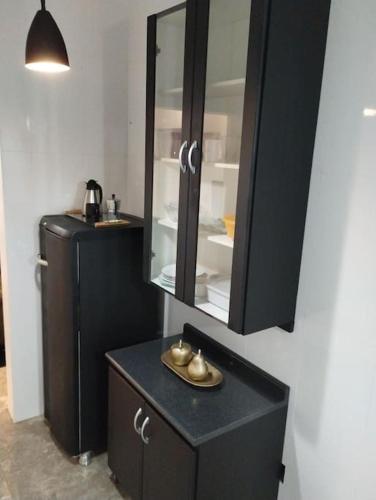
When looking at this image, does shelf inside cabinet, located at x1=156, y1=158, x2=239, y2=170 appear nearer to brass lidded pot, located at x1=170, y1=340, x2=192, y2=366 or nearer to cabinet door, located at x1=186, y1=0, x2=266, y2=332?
cabinet door, located at x1=186, y1=0, x2=266, y2=332

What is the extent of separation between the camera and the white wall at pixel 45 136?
6.72 feet

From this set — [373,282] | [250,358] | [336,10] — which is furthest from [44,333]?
[336,10]

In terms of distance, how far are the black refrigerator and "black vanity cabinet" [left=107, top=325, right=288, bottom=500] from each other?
0.67 ft

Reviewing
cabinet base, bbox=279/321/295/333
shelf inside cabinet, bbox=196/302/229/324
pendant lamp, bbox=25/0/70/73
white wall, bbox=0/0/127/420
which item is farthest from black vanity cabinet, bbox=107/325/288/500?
pendant lamp, bbox=25/0/70/73

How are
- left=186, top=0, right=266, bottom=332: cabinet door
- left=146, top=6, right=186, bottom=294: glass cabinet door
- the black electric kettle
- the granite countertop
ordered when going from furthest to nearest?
the black electric kettle < left=146, top=6, right=186, bottom=294: glass cabinet door < the granite countertop < left=186, top=0, right=266, bottom=332: cabinet door

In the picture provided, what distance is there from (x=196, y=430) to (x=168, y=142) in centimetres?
110

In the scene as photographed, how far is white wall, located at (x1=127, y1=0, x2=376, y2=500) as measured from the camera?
4.05 ft

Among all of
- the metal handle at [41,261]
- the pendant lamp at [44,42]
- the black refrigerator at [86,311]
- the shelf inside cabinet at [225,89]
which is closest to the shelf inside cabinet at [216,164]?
the shelf inside cabinet at [225,89]

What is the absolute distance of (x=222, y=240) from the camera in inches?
57.5

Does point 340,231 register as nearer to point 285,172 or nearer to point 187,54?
point 285,172

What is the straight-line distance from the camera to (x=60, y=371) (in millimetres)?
2096

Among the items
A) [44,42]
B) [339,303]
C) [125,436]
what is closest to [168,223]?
[339,303]

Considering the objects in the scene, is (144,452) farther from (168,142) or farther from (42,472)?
(168,142)

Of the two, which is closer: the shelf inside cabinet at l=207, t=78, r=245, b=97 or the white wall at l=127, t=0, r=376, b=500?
the white wall at l=127, t=0, r=376, b=500
